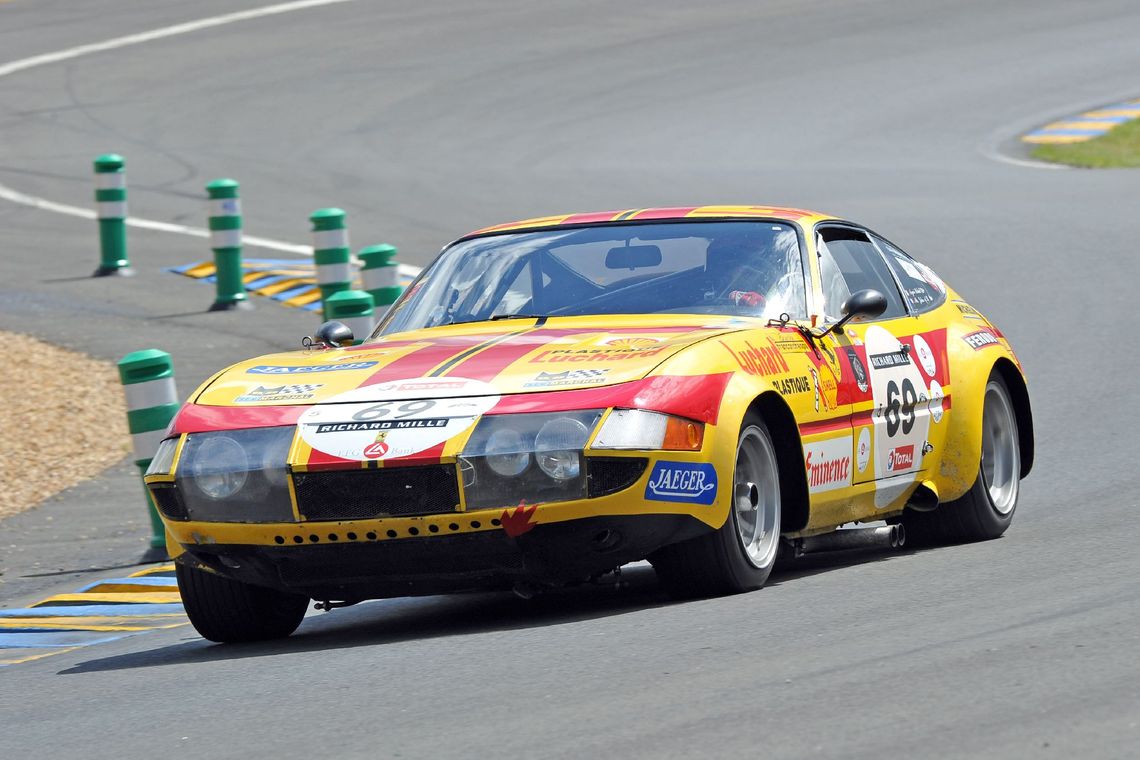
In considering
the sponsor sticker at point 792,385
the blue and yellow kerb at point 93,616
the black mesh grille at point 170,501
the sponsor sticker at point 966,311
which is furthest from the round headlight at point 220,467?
the sponsor sticker at point 966,311

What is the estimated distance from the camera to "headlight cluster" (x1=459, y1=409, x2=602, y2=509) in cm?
620

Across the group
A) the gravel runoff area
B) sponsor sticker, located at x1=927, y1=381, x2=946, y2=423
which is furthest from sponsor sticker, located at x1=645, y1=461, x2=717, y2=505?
the gravel runoff area

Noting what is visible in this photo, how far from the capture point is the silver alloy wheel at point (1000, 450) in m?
8.53

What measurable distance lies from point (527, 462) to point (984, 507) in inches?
108

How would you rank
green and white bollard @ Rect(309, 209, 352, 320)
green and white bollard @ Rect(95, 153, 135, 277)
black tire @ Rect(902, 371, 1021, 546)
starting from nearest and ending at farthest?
1. black tire @ Rect(902, 371, 1021, 546)
2. green and white bollard @ Rect(309, 209, 352, 320)
3. green and white bollard @ Rect(95, 153, 135, 277)

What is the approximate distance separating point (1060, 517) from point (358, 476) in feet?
11.7

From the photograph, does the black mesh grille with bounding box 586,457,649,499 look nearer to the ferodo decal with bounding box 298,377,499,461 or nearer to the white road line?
the ferodo decal with bounding box 298,377,499,461

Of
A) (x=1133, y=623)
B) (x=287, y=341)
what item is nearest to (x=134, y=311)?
(x=287, y=341)

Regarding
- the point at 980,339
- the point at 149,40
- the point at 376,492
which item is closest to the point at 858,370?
the point at 980,339

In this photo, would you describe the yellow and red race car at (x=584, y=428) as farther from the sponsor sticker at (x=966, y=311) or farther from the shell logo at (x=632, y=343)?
the sponsor sticker at (x=966, y=311)

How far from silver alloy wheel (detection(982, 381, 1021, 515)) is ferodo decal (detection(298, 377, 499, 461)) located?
9.42ft

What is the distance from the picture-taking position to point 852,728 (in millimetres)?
4684

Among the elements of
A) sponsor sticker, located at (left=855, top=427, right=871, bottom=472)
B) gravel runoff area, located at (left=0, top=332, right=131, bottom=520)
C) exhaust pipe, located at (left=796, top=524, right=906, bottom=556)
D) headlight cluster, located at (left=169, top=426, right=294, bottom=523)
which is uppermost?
headlight cluster, located at (left=169, top=426, right=294, bottom=523)

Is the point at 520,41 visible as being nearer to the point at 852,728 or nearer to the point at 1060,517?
the point at 1060,517
